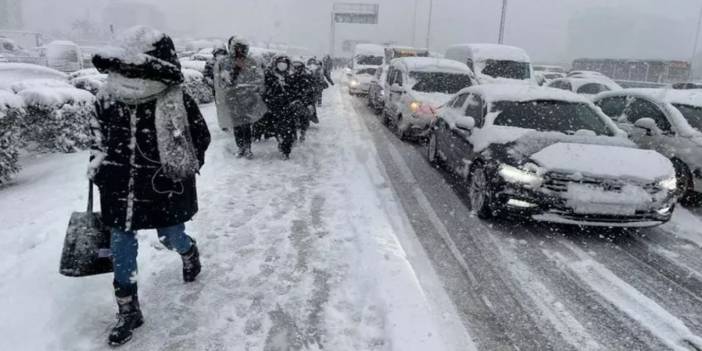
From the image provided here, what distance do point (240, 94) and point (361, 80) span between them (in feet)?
→ 50.3

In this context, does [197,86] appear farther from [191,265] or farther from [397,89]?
[191,265]

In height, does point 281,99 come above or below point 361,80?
above

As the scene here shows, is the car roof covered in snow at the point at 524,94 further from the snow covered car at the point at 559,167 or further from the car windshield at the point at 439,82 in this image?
the car windshield at the point at 439,82

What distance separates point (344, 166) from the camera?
8430 mm

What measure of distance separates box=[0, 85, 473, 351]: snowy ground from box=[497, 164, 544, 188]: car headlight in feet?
4.26

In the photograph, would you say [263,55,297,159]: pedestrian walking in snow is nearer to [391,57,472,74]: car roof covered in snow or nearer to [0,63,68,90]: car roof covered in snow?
[391,57,472,74]: car roof covered in snow

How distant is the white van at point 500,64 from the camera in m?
15.6

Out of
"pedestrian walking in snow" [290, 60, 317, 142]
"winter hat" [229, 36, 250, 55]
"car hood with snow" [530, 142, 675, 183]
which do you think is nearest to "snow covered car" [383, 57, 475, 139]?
"pedestrian walking in snow" [290, 60, 317, 142]

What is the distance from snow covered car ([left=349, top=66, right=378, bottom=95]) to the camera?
76.5ft

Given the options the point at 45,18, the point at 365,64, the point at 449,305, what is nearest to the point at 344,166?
the point at 449,305

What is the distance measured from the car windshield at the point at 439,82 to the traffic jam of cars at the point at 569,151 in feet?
2.59

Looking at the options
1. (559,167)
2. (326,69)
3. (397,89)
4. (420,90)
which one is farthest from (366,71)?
(559,167)

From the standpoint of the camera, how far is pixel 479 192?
6.18 m

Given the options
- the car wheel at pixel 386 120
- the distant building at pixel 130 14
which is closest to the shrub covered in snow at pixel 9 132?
the car wheel at pixel 386 120
